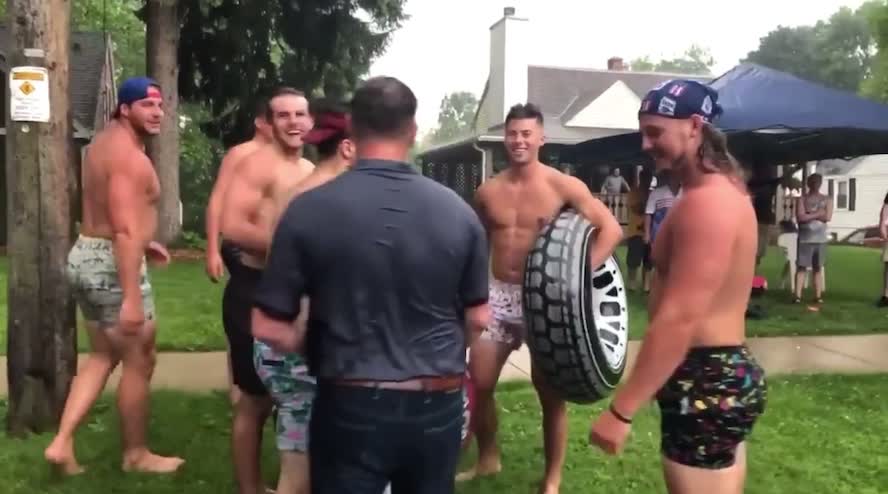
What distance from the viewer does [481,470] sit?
4527 millimetres

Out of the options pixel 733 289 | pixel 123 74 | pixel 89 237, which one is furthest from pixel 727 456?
pixel 123 74

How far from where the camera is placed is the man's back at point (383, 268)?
220cm

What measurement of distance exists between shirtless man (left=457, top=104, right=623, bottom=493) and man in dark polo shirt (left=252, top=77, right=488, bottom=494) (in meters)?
1.81

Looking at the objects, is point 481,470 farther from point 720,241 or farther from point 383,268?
point 383,268

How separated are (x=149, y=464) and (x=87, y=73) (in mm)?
22460

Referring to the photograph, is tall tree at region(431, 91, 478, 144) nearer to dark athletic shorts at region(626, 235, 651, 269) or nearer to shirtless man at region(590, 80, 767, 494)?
dark athletic shorts at region(626, 235, 651, 269)

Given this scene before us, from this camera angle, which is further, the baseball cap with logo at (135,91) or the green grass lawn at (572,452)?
the green grass lawn at (572,452)

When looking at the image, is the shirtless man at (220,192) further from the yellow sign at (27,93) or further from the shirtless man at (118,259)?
the yellow sign at (27,93)

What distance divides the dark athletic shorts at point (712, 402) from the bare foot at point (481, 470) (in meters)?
1.99

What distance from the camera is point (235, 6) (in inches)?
667

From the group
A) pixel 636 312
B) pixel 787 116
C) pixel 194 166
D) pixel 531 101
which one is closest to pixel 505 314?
pixel 636 312

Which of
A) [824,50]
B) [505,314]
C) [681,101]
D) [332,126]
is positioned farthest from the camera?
[824,50]

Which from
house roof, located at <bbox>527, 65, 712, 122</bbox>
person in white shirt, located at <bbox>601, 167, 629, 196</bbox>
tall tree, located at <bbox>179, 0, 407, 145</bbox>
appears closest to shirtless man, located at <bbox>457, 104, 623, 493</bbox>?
tall tree, located at <bbox>179, 0, 407, 145</bbox>

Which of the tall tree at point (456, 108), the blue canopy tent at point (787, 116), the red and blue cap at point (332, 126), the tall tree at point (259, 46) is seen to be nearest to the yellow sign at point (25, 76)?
the red and blue cap at point (332, 126)
